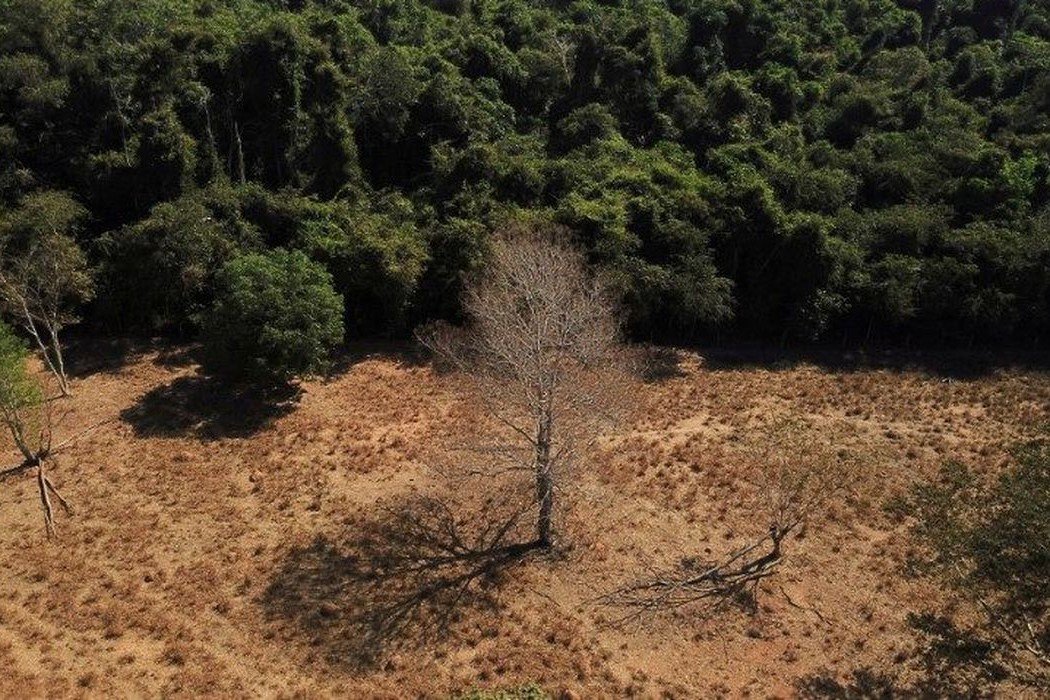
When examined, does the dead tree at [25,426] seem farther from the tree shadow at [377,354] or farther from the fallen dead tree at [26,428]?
the tree shadow at [377,354]

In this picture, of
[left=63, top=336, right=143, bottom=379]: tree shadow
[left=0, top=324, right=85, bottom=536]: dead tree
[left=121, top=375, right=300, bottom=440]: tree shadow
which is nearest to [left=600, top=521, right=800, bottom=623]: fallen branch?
[left=121, top=375, right=300, bottom=440]: tree shadow

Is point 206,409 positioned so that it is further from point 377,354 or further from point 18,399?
point 377,354

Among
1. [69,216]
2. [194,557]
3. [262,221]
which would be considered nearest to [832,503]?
[194,557]

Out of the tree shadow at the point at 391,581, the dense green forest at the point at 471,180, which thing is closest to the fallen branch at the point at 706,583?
the tree shadow at the point at 391,581

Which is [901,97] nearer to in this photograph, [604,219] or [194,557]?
[604,219]

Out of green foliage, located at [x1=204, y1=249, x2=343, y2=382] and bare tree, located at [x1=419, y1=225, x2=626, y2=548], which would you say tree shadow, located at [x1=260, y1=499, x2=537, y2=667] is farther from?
green foliage, located at [x1=204, y1=249, x2=343, y2=382]

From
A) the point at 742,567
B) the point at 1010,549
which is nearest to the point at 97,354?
the point at 742,567

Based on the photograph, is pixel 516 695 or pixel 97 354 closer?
pixel 516 695

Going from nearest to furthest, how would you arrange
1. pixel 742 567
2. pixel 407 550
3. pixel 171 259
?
pixel 742 567
pixel 407 550
pixel 171 259
